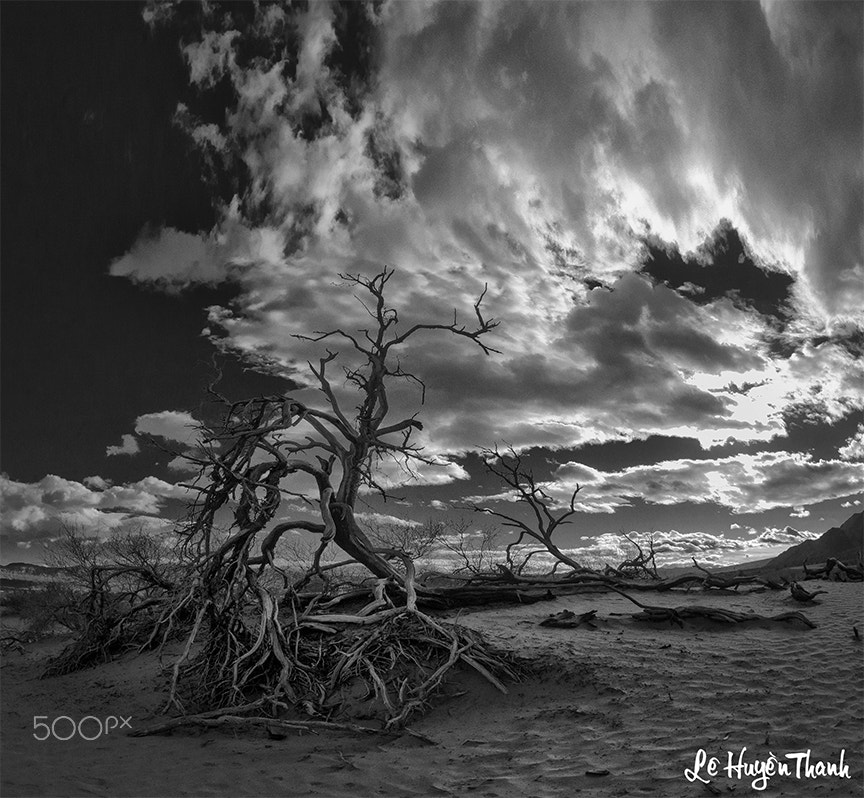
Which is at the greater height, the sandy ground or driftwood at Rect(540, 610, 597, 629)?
driftwood at Rect(540, 610, 597, 629)

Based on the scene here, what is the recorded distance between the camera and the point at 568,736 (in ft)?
23.8

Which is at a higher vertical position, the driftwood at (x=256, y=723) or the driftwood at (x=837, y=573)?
the driftwood at (x=837, y=573)

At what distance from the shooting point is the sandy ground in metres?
6.14

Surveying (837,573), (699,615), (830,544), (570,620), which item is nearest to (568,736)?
(570,620)

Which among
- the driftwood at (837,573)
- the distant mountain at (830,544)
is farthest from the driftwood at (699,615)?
the distant mountain at (830,544)

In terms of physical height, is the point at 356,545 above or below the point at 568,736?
above

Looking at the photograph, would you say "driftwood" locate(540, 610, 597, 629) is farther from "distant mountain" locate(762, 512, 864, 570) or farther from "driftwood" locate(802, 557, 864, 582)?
"distant mountain" locate(762, 512, 864, 570)

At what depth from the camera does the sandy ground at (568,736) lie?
6.14 meters

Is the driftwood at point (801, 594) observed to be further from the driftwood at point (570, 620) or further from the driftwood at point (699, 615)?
the driftwood at point (570, 620)

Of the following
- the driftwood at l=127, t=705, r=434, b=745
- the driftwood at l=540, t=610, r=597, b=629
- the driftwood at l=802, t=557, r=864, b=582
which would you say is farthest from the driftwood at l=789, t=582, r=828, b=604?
the driftwood at l=127, t=705, r=434, b=745

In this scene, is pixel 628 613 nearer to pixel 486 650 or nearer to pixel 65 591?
pixel 486 650

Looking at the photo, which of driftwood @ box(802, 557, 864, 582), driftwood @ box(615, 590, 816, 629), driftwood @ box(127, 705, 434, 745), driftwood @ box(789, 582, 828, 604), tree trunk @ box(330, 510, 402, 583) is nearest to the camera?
driftwood @ box(127, 705, 434, 745)

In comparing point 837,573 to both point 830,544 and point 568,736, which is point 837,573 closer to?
point 568,736

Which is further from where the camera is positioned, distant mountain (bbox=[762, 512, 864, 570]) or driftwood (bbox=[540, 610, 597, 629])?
distant mountain (bbox=[762, 512, 864, 570])
